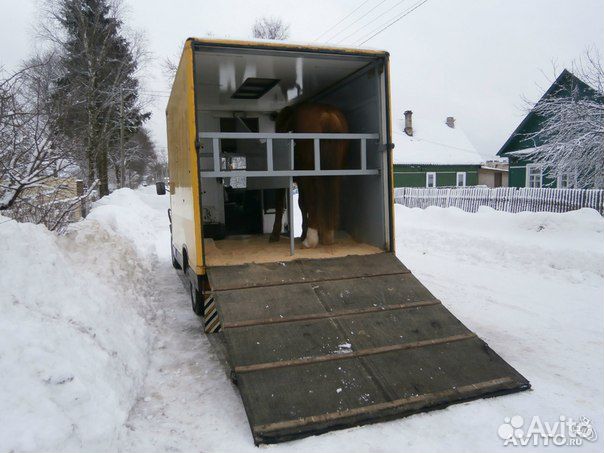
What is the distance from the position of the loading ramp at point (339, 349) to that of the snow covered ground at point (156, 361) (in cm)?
14

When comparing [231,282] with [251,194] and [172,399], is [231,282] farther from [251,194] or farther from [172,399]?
[251,194]

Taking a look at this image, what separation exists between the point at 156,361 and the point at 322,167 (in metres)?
3.10

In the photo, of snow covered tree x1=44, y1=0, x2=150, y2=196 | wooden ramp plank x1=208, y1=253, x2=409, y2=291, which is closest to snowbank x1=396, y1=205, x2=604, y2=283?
wooden ramp plank x1=208, y1=253, x2=409, y2=291

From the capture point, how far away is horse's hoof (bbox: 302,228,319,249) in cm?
577

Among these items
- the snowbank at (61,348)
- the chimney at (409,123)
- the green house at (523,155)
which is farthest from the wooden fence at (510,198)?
the chimney at (409,123)

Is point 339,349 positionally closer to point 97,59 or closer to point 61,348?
point 61,348

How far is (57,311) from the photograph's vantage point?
12.0 feet

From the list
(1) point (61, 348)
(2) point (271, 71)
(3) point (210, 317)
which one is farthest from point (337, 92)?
(1) point (61, 348)

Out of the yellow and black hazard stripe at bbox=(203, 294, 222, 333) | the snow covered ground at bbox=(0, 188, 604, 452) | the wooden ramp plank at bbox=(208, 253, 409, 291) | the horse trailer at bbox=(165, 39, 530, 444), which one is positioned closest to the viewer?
the snow covered ground at bbox=(0, 188, 604, 452)

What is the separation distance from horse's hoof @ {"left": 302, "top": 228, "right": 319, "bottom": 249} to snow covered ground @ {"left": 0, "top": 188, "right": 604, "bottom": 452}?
1783 mm

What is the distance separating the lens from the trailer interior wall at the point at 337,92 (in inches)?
201

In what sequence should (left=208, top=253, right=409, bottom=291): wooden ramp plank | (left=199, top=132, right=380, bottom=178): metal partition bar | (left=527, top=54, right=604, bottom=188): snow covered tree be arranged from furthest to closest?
(left=527, top=54, right=604, bottom=188): snow covered tree, (left=199, top=132, right=380, bottom=178): metal partition bar, (left=208, top=253, right=409, bottom=291): wooden ramp plank

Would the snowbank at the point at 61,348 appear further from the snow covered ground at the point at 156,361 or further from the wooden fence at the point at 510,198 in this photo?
the wooden fence at the point at 510,198

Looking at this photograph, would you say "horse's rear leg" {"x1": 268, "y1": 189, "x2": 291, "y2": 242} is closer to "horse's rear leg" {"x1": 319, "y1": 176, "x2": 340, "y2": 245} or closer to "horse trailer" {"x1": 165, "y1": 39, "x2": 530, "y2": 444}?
"horse trailer" {"x1": 165, "y1": 39, "x2": 530, "y2": 444}
